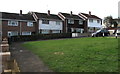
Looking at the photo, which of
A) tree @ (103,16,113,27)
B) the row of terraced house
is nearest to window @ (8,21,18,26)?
the row of terraced house

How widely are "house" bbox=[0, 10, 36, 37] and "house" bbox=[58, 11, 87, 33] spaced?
1094 centimetres

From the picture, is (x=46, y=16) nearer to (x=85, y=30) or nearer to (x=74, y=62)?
(x=85, y=30)

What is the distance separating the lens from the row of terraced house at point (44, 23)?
44.4 m

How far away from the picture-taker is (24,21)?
46656mm

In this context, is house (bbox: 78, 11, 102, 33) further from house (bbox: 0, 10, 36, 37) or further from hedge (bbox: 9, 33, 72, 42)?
house (bbox: 0, 10, 36, 37)

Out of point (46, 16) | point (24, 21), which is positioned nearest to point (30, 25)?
point (24, 21)

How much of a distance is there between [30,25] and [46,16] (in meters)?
7.01

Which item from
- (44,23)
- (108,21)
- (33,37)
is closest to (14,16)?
(44,23)

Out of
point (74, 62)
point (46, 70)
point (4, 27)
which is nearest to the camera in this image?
point (46, 70)

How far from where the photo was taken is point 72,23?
5812 centimetres

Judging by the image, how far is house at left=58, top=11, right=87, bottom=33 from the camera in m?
56.1

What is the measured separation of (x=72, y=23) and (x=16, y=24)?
19.3 m

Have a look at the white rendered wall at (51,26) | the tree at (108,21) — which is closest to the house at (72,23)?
the white rendered wall at (51,26)

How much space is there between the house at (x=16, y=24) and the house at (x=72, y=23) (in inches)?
431
